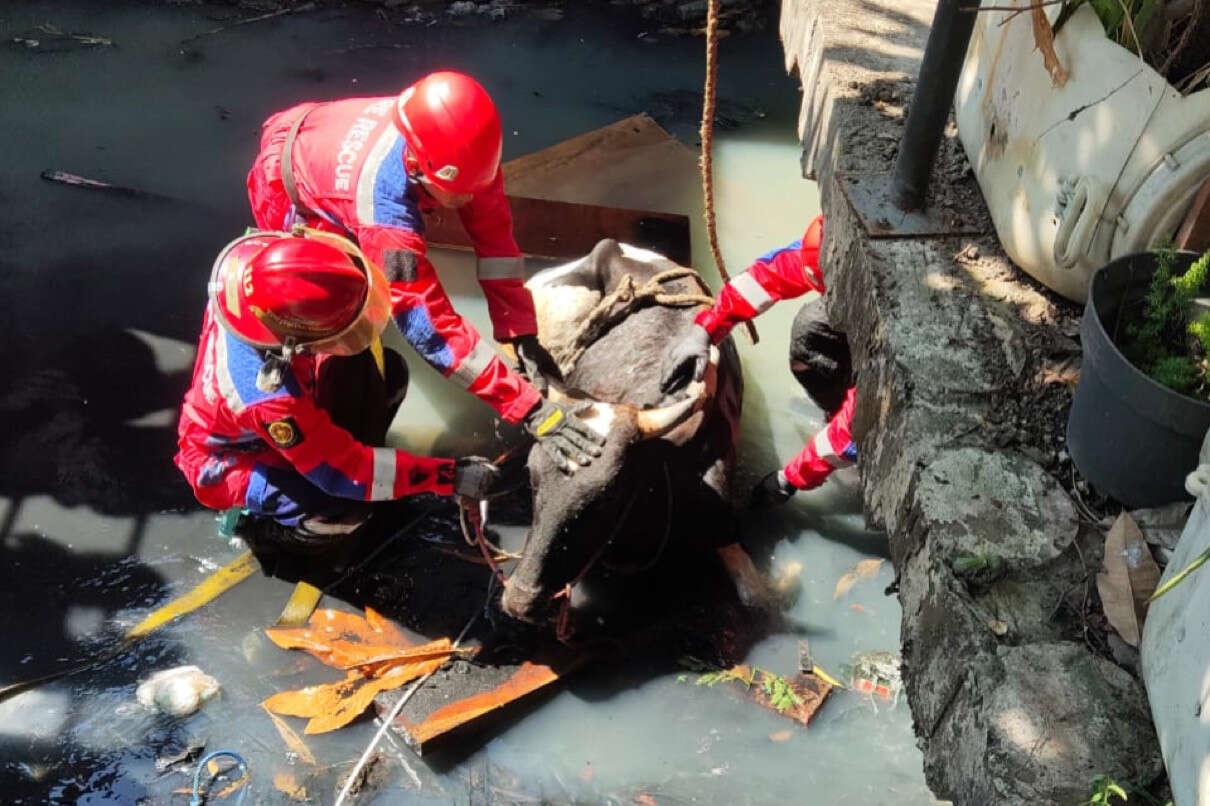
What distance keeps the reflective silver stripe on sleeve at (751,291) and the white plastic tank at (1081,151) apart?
1.19 meters

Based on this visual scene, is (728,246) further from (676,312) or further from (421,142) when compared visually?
(421,142)

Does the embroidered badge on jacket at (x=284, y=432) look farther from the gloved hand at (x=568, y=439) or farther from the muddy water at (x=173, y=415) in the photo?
the muddy water at (x=173, y=415)

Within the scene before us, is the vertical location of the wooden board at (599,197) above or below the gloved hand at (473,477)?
above

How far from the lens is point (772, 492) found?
15.4 ft

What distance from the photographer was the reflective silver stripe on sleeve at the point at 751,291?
4.20 metres

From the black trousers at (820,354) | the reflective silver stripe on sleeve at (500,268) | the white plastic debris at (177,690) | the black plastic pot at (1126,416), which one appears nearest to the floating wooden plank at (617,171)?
the reflective silver stripe on sleeve at (500,268)

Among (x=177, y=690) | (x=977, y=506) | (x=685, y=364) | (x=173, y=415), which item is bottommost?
(x=177, y=690)

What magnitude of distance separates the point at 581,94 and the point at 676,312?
3.62m

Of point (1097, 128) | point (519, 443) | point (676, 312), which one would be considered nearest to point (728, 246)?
point (676, 312)

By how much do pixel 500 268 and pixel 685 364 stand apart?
0.99 meters

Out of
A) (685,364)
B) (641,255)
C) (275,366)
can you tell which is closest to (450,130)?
(275,366)

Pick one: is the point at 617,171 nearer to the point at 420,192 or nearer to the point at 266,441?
the point at 420,192

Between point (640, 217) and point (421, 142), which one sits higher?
point (421, 142)

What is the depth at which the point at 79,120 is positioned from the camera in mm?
7094
